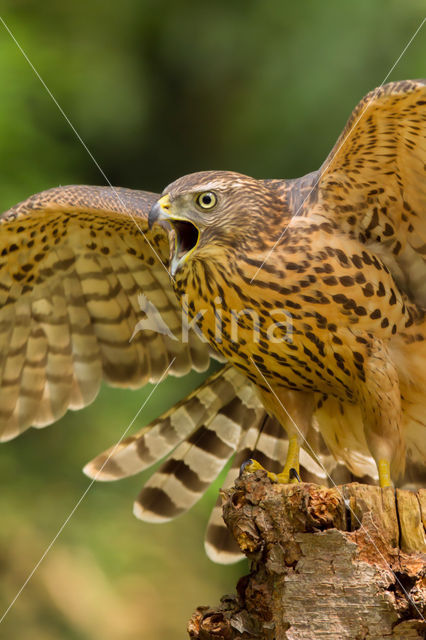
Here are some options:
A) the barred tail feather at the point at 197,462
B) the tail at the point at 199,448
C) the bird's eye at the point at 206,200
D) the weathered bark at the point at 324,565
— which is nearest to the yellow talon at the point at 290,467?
the weathered bark at the point at 324,565

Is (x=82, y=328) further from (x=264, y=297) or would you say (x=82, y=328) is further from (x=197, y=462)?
(x=264, y=297)

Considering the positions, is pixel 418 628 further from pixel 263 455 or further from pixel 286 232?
pixel 263 455

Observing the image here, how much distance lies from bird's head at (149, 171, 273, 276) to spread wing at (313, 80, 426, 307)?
25 cm

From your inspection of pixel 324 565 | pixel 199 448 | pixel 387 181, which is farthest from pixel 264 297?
pixel 199 448

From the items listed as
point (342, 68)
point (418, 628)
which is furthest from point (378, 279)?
point (342, 68)

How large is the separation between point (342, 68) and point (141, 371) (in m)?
1.94

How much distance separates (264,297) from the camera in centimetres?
317

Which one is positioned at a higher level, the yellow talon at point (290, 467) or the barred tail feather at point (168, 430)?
the yellow talon at point (290, 467)

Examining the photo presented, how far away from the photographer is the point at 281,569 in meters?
2.57

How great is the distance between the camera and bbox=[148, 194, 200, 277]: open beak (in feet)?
10.6

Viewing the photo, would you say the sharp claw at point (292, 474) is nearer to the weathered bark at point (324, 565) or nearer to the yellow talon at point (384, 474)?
the yellow talon at point (384, 474)

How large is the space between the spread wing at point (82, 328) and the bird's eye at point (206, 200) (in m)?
0.96

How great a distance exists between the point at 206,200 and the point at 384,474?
45.6 inches

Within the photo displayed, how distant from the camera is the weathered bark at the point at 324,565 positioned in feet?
8.07
